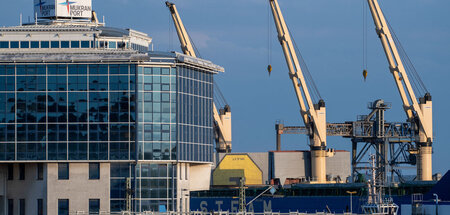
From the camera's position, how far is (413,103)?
186125mm

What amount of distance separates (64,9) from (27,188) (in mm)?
29423

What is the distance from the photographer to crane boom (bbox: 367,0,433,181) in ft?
607

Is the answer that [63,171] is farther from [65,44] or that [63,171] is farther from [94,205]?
[65,44]

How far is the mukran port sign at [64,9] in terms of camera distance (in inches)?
6211

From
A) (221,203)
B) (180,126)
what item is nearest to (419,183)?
(221,203)

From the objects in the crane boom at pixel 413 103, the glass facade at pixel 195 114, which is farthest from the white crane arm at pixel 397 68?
the glass facade at pixel 195 114

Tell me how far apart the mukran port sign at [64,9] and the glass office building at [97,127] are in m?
11.9

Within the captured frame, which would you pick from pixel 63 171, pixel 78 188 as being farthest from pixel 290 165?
pixel 63 171

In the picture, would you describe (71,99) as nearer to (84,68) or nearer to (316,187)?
(84,68)

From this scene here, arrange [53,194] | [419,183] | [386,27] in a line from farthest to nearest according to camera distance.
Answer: [386,27] → [419,183] → [53,194]

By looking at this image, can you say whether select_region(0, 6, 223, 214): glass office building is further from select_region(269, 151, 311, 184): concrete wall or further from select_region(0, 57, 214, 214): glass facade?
select_region(269, 151, 311, 184): concrete wall

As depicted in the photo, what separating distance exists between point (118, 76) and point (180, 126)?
11.0m

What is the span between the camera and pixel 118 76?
144m

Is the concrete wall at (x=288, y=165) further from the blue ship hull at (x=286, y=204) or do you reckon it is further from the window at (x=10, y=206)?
the window at (x=10, y=206)
